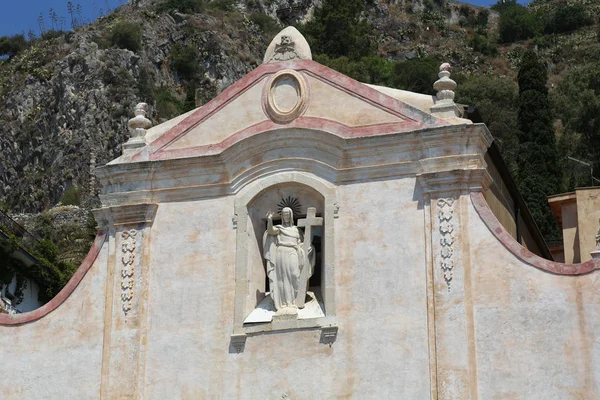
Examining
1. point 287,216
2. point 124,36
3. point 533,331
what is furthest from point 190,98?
point 533,331

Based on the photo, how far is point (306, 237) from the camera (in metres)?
17.6

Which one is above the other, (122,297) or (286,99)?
(286,99)

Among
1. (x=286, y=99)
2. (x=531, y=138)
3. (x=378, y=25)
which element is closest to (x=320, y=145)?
(x=286, y=99)

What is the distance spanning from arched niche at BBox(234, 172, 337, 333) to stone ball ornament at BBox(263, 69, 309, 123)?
944 mm

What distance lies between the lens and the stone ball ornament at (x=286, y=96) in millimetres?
18156

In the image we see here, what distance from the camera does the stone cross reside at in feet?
56.8

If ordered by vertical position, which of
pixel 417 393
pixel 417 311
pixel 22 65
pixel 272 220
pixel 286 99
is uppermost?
pixel 22 65

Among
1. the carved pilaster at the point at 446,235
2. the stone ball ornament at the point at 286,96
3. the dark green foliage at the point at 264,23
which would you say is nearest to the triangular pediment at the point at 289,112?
the stone ball ornament at the point at 286,96

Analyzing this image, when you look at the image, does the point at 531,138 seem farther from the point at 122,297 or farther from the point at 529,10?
the point at 529,10

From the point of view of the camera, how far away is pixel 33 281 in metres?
25.5

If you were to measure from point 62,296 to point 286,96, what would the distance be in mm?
4532

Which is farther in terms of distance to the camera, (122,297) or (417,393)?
(122,297)

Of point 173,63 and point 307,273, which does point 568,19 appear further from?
point 307,273

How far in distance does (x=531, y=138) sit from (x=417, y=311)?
32.2m
